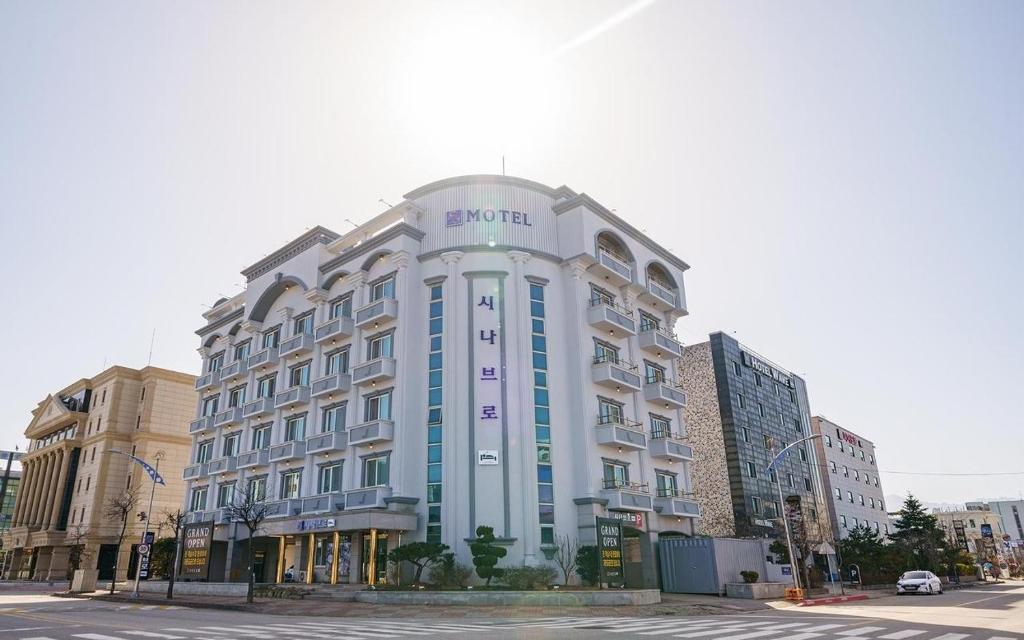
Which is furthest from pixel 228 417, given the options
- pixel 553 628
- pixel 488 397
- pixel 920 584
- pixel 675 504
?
pixel 920 584

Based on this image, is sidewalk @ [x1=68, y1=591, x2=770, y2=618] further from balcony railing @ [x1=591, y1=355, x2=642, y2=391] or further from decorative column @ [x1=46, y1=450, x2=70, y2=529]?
decorative column @ [x1=46, y1=450, x2=70, y2=529]

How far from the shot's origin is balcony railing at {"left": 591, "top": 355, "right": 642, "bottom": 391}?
4341 cm

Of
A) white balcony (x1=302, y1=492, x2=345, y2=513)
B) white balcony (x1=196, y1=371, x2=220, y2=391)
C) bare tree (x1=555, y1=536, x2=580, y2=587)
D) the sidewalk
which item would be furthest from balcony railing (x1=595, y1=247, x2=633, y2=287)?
white balcony (x1=196, y1=371, x2=220, y2=391)

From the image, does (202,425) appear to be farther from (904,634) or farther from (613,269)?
(904,634)

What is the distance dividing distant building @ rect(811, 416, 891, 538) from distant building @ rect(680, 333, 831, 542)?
384cm

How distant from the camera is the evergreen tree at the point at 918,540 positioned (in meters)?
61.0

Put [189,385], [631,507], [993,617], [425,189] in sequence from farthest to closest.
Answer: [189,385] < [425,189] < [631,507] < [993,617]

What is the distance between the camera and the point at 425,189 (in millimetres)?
47438

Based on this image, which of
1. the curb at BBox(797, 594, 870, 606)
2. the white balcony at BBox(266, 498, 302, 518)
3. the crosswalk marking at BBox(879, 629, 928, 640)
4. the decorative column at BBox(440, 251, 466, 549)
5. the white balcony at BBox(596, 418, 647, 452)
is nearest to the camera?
the crosswalk marking at BBox(879, 629, 928, 640)

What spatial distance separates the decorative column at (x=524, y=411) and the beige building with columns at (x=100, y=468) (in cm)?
4831

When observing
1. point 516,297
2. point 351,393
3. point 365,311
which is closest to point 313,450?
point 351,393

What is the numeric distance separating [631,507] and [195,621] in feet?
84.3

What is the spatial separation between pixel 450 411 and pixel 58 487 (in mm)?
61605

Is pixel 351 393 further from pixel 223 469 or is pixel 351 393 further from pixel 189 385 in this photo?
pixel 189 385
